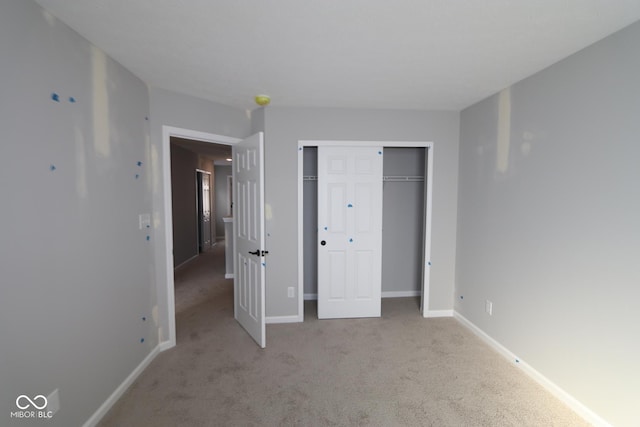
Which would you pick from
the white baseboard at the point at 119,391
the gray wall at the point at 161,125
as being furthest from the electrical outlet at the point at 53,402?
the gray wall at the point at 161,125

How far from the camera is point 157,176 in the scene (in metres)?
2.68

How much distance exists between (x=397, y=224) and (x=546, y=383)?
2.28 metres

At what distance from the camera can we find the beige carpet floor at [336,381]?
1.97m

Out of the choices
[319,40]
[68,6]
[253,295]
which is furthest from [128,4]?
[253,295]

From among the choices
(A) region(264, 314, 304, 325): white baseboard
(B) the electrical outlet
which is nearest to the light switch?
(B) the electrical outlet

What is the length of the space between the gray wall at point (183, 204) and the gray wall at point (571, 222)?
5273 millimetres

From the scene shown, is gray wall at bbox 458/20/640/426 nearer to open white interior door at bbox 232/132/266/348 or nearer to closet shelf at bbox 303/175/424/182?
closet shelf at bbox 303/175/424/182

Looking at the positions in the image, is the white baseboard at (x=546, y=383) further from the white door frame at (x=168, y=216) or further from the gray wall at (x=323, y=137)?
the white door frame at (x=168, y=216)

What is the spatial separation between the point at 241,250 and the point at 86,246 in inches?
60.5

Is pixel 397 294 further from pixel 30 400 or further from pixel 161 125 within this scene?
pixel 30 400

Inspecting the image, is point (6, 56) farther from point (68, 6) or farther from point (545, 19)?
point (545, 19)

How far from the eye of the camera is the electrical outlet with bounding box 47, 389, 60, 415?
5.09ft

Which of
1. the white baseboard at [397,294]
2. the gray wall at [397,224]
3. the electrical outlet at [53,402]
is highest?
the gray wall at [397,224]

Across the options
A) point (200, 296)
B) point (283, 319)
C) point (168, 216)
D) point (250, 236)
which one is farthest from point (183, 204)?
point (283, 319)
